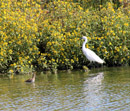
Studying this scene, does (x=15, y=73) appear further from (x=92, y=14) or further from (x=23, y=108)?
(x=23, y=108)

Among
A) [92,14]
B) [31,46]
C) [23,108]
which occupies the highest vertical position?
[92,14]

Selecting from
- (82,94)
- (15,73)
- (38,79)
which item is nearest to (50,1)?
(15,73)

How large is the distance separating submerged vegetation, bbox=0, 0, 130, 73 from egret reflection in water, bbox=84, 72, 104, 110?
11.5 ft

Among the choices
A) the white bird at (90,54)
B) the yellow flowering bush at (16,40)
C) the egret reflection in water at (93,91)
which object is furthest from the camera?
the white bird at (90,54)

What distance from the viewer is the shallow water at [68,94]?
29.0 ft

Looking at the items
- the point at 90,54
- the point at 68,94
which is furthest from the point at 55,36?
the point at 68,94

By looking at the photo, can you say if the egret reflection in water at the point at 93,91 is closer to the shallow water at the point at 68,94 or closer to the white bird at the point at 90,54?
the shallow water at the point at 68,94

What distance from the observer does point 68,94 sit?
34.3ft

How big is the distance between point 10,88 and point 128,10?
1045 cm

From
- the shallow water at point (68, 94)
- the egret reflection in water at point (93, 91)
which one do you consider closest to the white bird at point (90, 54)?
the egret reflection in water at point (93, 91)

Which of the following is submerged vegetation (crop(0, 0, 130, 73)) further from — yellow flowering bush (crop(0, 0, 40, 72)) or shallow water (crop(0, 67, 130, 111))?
shallow water (crop(0, 67, 130, 111))

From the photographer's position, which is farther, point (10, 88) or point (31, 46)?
point (31, 46)

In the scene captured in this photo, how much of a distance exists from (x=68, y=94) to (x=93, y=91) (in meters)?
0.84

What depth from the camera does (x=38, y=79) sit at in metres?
14.1
